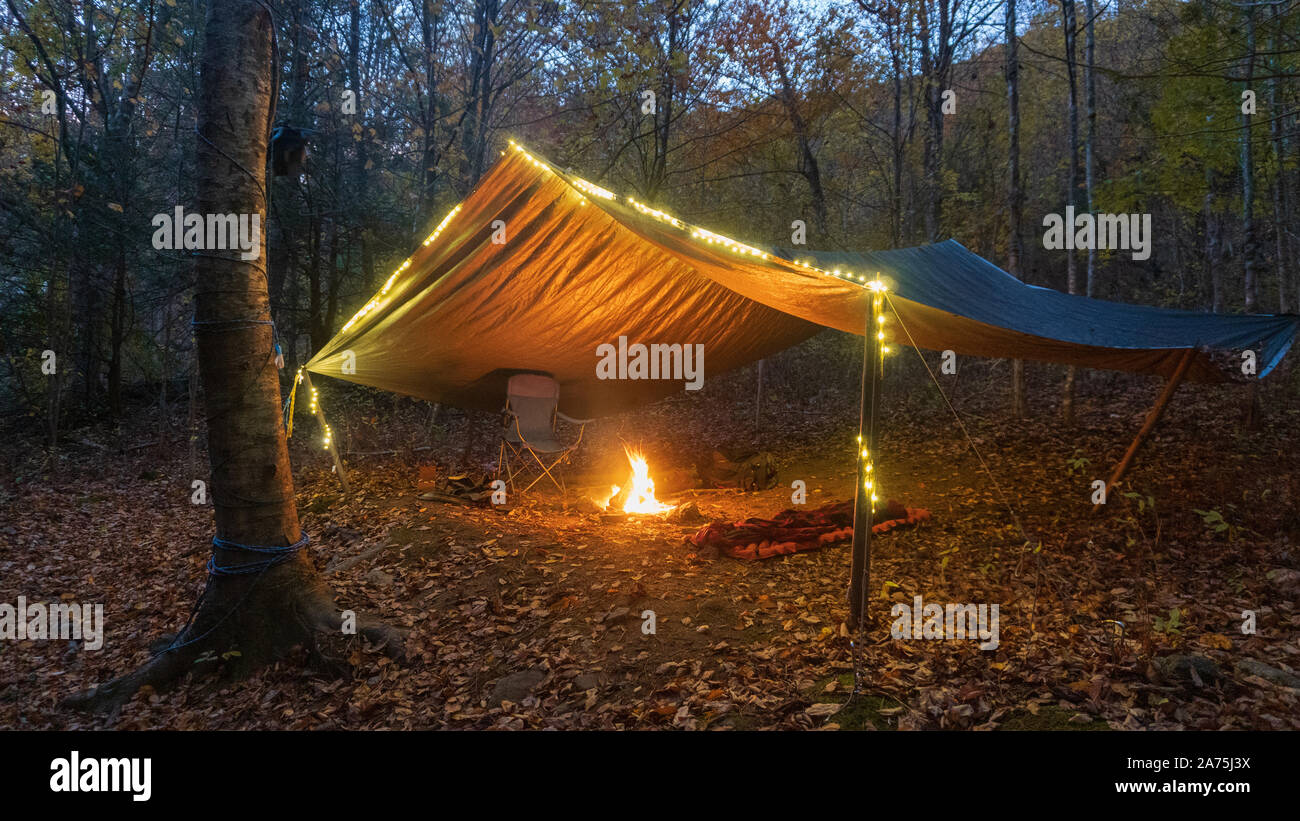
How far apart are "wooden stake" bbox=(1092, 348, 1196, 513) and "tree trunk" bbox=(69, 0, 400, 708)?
14.0ft

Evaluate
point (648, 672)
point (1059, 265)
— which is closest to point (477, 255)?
point (648, 672)

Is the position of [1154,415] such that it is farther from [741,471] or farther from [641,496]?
[641,496]

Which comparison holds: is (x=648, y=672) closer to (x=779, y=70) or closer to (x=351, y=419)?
(x=351, y=419)

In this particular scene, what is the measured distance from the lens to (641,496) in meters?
4.82

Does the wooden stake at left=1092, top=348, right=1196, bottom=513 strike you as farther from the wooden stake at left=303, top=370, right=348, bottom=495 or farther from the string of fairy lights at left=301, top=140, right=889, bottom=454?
the wooden stake at left=303, top=370, right=348, bottom=495

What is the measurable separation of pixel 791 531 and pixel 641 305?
82.1 inches

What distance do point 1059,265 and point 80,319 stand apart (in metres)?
16.7

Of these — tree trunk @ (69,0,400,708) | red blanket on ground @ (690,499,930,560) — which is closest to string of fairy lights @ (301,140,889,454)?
red blanket on ground @ (690,499,930,560)

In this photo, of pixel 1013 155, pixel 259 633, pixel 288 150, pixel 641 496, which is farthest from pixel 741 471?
pixel 1013 155

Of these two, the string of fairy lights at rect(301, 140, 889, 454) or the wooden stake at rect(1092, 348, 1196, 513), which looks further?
the wooden stake at rect(1092, 348, 1196, 513)

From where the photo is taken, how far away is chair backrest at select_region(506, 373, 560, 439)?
5.49m

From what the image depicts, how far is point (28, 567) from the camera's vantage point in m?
4.15
